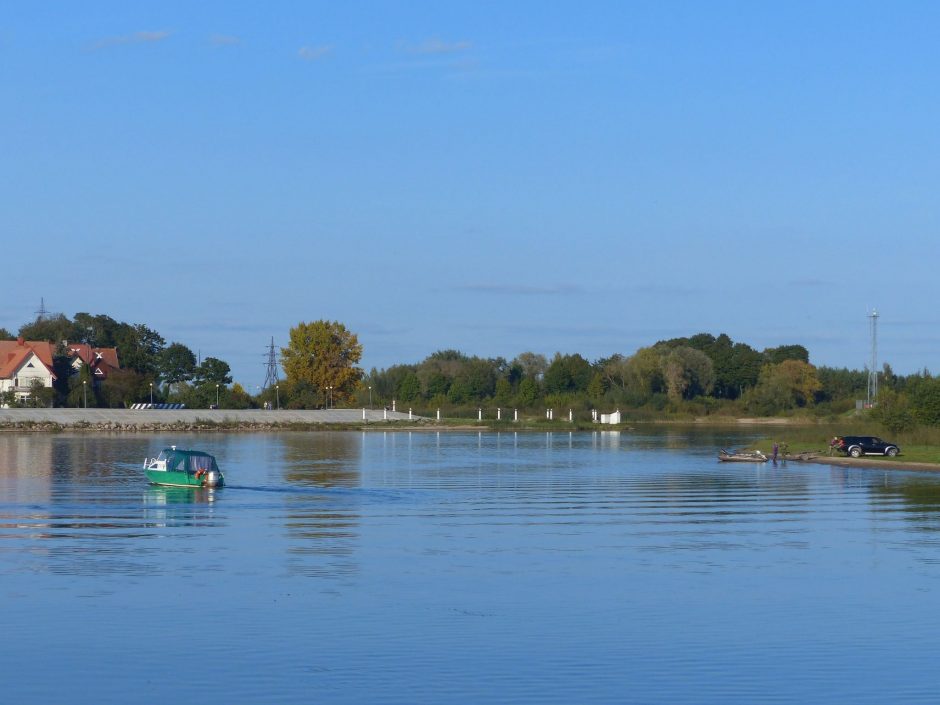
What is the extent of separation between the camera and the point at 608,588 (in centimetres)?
2608

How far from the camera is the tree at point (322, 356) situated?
153125 mm

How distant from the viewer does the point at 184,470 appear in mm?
50875

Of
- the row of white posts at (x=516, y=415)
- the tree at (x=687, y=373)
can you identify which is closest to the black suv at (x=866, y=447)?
the row of white posts at (x=516, y=415)

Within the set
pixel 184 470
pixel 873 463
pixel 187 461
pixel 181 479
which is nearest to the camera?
pixel 181 479

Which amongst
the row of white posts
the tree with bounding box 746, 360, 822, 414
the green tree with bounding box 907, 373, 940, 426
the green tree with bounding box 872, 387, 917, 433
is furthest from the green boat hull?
the tree with bounding box 746, 360, 822, 414

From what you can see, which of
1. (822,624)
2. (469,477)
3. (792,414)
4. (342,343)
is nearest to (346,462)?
(469,477)

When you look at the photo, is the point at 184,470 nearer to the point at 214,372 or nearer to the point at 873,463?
the point at 873,463

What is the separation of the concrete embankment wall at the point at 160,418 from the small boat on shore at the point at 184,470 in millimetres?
71471

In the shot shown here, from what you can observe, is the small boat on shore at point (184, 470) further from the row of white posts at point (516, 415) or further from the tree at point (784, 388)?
the tree at point (784, 388)

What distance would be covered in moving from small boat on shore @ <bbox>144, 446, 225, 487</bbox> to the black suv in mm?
36581

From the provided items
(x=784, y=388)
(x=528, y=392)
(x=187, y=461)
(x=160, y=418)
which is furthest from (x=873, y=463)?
(x=528, y=392)

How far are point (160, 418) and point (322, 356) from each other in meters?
30.5

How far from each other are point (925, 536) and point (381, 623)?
19281 mm

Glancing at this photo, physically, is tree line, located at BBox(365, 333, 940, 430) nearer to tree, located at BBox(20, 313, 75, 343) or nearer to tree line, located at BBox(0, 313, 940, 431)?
tree line, located at BBox(0, 313, 940, 431)
